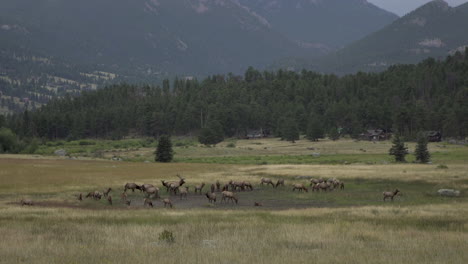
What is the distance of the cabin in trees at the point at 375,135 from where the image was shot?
16650 centimetres

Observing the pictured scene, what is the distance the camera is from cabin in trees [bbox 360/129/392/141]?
166 metres

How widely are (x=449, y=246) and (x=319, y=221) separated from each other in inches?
356

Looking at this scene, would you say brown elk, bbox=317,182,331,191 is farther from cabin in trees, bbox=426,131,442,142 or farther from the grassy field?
cabin in trees, bbox=426,131,442,142

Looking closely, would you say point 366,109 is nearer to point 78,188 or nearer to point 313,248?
point 78,188

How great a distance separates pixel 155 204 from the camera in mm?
41438

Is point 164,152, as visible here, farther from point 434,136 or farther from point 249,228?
point 434,136

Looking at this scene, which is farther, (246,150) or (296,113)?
(296,113)

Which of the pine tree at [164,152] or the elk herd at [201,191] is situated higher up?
the pine tree at [164,152]

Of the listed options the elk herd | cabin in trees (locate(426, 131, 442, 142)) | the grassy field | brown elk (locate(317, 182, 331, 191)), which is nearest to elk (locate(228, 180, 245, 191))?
the elk herd

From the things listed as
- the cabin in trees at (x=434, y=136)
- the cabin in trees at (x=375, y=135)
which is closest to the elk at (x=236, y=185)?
the cabin in trees at (x=434, y=136)

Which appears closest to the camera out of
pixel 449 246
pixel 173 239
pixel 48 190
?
pixel 449 246

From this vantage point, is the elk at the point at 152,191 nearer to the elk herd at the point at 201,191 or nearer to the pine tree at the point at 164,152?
the elk herd at the point at 201,191

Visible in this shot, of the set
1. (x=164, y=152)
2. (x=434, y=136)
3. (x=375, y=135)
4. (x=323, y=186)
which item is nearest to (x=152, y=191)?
(x=323, y=186)

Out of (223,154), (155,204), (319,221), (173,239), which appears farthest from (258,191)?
(223,154)
